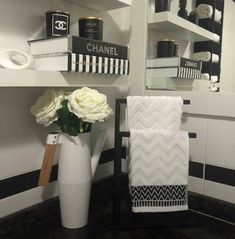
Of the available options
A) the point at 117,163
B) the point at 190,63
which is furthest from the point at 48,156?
the point at 190,63

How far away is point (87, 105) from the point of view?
27.6 inches

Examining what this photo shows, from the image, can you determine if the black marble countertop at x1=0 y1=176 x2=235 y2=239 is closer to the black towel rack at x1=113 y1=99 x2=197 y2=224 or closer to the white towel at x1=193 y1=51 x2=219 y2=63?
the black towel rack at x1=113 y1=99 x2=197 y2=224

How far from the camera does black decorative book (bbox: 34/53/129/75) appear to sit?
2.26 ft

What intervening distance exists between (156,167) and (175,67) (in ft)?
1.34

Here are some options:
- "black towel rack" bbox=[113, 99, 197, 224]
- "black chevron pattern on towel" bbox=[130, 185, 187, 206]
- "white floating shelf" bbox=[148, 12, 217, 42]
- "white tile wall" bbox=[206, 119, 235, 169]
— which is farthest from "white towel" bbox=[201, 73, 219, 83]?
"black chevron pattern on towel" bbox=[130, 185, 187, 206]

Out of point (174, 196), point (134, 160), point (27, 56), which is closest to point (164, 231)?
point (174, 196)

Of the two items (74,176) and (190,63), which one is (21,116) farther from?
(190,63)

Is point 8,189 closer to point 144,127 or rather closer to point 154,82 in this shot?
point 144,127

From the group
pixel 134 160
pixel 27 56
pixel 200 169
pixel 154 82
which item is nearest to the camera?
pixel 27 56

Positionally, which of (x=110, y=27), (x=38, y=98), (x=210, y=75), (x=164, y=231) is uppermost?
(x=110, y=27)

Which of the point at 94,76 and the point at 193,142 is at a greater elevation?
the point at 94,76

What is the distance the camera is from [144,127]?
2.69 feet

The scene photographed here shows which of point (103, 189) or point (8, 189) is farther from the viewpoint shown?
point (103, 189)

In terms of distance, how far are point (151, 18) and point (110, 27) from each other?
15 cm
